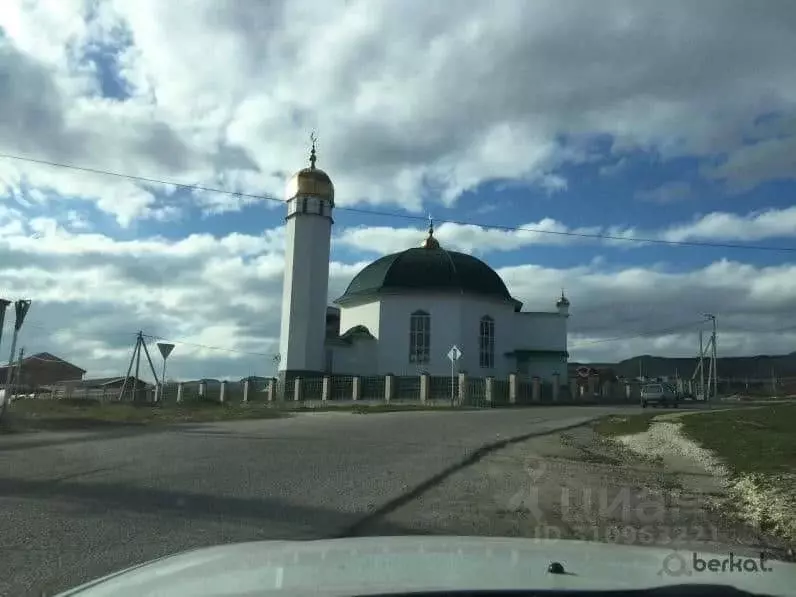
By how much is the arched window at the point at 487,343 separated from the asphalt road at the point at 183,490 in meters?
34.1

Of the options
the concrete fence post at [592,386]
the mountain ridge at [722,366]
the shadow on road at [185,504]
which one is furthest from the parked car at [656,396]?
the mountain ridge at [722,366]

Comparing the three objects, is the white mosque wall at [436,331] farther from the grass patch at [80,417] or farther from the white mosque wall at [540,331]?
the grass patch at [80,417]

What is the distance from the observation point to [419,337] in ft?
171

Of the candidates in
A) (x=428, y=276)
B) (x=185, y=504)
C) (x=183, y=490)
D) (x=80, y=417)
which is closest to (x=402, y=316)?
(x=428, y=276)

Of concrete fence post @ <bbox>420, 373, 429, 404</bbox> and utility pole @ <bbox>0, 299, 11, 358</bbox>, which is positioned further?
concrete fence post @ <bbox>420, 373, 429, 404</bbox>

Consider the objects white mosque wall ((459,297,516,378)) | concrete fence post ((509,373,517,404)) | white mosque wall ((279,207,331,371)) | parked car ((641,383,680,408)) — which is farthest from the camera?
white mosque wall ((459,297,516,378))

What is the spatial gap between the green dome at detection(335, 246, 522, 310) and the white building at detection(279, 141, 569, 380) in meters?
0.07

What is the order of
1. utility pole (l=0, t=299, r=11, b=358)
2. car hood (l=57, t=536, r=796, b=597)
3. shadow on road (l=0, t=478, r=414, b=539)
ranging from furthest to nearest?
utility pole (l=0, t=299, r=11, b=358) → shadow on road (l=0, t=478, r=414, b=539) → car hood (l=57, t=536, r=796, b=597)

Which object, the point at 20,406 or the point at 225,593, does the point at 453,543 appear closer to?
the point at 225,593

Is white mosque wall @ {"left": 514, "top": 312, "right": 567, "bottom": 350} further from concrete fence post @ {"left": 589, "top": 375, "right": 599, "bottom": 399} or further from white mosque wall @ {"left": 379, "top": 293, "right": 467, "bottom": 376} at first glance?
white mosque wall @ {"left": 379, "top": 293, "right": 467, "bottom": 376}

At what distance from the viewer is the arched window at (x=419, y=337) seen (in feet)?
169

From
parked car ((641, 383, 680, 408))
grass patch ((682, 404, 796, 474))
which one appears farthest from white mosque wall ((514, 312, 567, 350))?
grass patch ((682, 404, 796, 474))

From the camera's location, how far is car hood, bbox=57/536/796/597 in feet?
9.50

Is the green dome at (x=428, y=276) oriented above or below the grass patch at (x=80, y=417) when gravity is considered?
above
